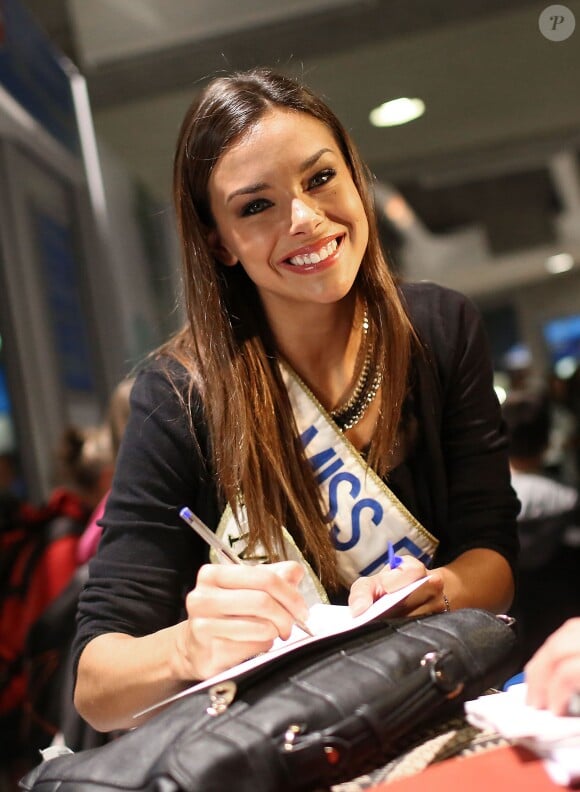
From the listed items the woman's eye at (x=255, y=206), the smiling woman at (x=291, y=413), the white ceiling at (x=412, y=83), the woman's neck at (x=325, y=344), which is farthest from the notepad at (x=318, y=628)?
the white ceiling at (x=412, y=83)

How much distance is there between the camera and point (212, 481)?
3.99 feet

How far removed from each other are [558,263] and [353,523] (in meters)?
1.40

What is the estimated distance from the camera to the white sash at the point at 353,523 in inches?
47.1

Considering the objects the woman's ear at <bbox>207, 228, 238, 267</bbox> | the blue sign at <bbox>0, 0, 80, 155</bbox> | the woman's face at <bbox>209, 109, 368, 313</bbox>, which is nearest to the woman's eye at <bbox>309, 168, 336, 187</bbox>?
the woman's face at <bbox>209, 109, 368, 313</bbox>

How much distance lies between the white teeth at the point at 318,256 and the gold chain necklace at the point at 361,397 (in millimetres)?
152

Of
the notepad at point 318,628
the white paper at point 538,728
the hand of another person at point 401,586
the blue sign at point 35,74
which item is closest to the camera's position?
the white paper at point 538,728

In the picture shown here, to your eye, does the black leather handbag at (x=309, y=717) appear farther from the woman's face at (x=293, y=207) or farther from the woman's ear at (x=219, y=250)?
the woman's ear at (x=219, y=250)

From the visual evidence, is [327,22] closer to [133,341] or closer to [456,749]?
[133,341]

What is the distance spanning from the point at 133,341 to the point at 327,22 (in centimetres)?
124

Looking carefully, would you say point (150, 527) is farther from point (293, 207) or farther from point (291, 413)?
point (293, 207)

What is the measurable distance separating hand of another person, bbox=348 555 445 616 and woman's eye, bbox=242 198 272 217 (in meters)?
0.46

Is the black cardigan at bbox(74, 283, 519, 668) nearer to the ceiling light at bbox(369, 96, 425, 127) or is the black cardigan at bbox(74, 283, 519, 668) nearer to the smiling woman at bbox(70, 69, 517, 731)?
the smiling woman at bbox(70, 69, 517, 731)

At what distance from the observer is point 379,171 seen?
7.49 feet

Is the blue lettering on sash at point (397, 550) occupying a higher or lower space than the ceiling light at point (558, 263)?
lower
